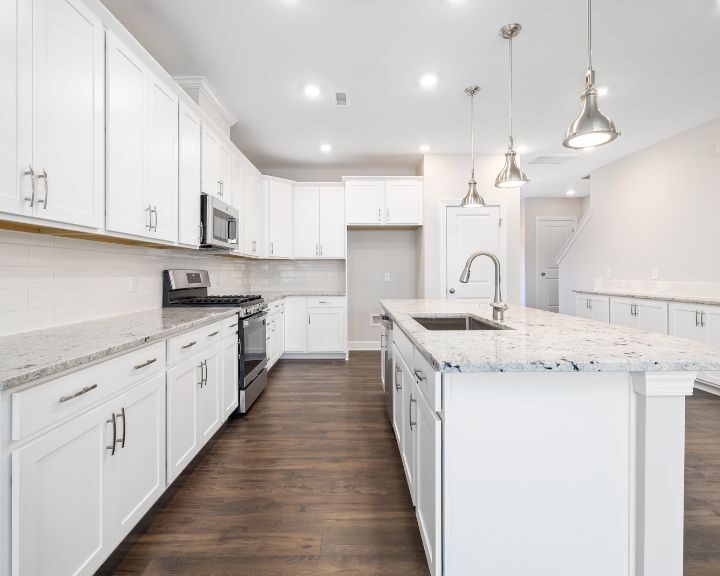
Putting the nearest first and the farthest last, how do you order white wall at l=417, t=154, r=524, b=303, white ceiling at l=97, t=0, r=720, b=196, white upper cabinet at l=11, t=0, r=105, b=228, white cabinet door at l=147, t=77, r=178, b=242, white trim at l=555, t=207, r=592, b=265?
white upper cabinet at l=11, t=0, r=105, b=228 < white cabinet door at l=147, t=77, r=178, b=242 < white ceiling at l=97, t=0, r=720, b=196 < white wall at l=417, t=154, r=524, b=303 < white trim at l=555, t=207, r=592, b=265

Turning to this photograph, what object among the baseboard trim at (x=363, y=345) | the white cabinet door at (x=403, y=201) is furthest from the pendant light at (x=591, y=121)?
the baseboard trim at (x=363, y=345)

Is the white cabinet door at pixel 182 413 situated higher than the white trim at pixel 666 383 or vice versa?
the white trim at pixel 666 383

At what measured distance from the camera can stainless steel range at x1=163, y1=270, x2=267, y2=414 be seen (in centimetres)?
299

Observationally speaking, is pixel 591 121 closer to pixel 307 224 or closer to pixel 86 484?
pixel 86 484

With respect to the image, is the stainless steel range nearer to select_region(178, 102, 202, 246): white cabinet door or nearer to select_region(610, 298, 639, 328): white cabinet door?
select_region(178, 102, 202, 246): white cabinet door

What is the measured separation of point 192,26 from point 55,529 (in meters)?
Result: 2.83

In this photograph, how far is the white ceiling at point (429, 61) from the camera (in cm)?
237

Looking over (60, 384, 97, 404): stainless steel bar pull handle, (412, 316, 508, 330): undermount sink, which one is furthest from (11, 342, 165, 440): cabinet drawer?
(412, 316, 508, 330): undermount sink

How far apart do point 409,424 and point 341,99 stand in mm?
2987

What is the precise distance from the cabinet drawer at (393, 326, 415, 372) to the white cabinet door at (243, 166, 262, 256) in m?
2.44

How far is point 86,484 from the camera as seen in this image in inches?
48.9

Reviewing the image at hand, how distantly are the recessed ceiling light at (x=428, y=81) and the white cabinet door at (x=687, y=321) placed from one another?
3.20 metres

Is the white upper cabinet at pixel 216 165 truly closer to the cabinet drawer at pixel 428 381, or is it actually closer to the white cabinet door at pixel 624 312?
the cabinet drawer at pixel 428 381

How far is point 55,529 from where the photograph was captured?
1.11 metres
